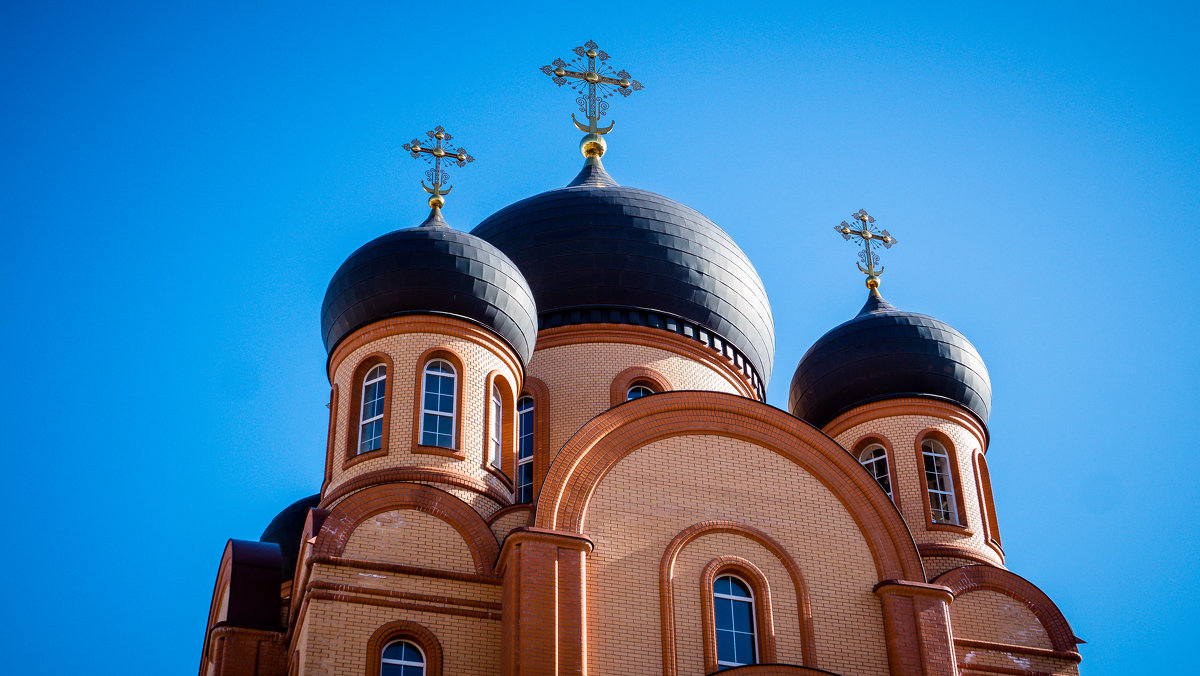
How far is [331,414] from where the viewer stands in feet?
49.2

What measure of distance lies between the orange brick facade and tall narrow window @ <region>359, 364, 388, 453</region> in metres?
0.11

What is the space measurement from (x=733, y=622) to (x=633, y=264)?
506cm

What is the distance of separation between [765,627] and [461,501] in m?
2.81

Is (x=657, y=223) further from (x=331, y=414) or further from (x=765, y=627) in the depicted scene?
(x=765, y=627)

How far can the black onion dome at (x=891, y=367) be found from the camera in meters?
17.0

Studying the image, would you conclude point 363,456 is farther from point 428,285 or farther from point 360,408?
point 428,285

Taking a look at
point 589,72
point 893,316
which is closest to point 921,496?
point 893,316

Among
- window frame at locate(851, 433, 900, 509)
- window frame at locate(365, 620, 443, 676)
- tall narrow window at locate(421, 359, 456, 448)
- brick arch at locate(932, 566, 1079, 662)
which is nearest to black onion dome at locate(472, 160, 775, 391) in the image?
window frame at locate(851, 433, 900, 509)

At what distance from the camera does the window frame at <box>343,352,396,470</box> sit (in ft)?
46.3

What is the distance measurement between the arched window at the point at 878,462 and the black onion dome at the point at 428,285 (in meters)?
4.19

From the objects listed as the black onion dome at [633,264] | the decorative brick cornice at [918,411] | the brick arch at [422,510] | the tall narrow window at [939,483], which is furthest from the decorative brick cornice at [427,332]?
the tall narrow window at [939,483]

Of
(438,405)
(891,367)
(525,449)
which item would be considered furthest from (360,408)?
(891,367)

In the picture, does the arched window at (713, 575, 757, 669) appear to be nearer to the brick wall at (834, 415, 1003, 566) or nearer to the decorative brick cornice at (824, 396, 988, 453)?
the brick wall at (834, 415, 1003, 566)

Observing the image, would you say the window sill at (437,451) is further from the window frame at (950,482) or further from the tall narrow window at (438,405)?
the window frame at (950,482)
